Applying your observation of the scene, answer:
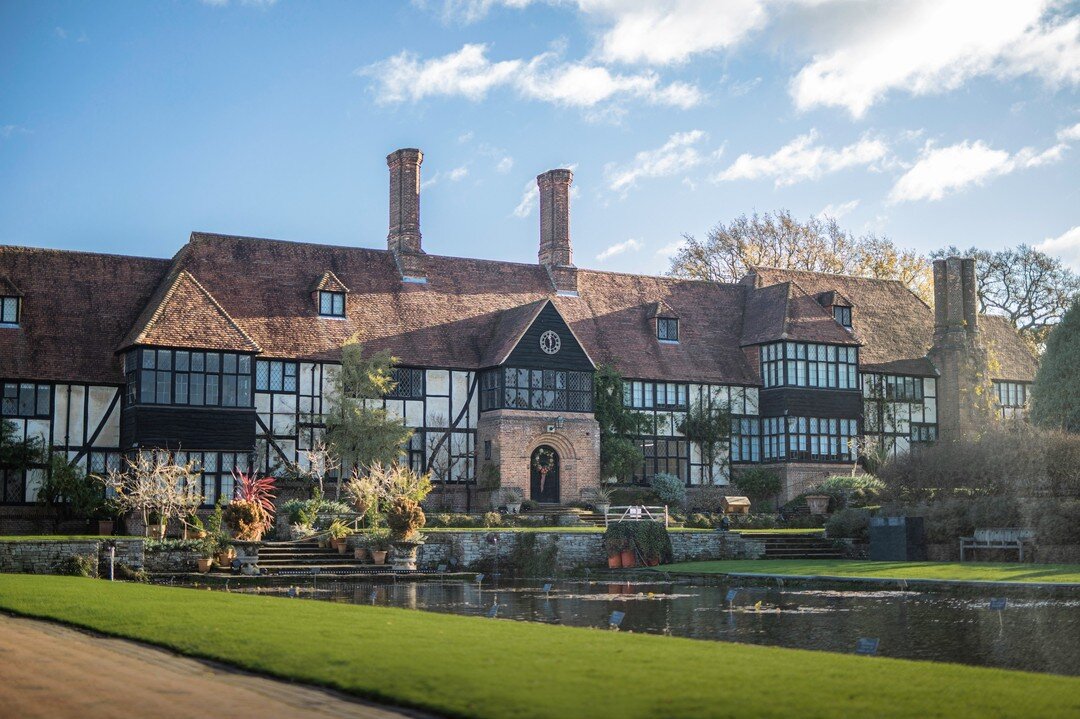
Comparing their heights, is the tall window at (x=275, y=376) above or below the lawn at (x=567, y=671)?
above

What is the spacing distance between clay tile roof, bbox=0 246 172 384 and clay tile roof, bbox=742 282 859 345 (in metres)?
21.8

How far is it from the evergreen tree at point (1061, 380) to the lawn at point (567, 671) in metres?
31.8

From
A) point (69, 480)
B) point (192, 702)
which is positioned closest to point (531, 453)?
point (69, 480)

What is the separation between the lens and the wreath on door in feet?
134

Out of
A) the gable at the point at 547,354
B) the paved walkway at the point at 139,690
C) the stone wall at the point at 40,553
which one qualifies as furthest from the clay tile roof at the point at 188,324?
the paved walkway at the point at 139,690

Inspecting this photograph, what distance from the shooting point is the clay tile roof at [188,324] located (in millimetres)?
35125

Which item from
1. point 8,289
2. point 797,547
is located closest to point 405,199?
point 8,289

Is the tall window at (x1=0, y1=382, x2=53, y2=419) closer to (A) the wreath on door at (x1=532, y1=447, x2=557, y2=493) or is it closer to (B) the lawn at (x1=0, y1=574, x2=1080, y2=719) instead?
(A) the wreath on door at (x1=532, y1=447, x2=557, y2=493)

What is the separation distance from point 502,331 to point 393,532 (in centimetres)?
1307

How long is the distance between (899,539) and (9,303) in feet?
87.4

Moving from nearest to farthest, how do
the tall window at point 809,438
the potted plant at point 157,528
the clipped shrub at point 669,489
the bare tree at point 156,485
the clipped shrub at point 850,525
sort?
the potted plant at point 157,528 → the bare tree at point 156,485 → the clipped shrub at point 850,525 → the clipped shrub at point 669,489 → the tall window at point 809,438

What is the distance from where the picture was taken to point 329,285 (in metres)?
40.4

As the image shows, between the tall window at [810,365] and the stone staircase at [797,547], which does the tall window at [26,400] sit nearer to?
the stone staircase at [797,547]

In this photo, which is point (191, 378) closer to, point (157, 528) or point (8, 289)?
point (157, 528)
